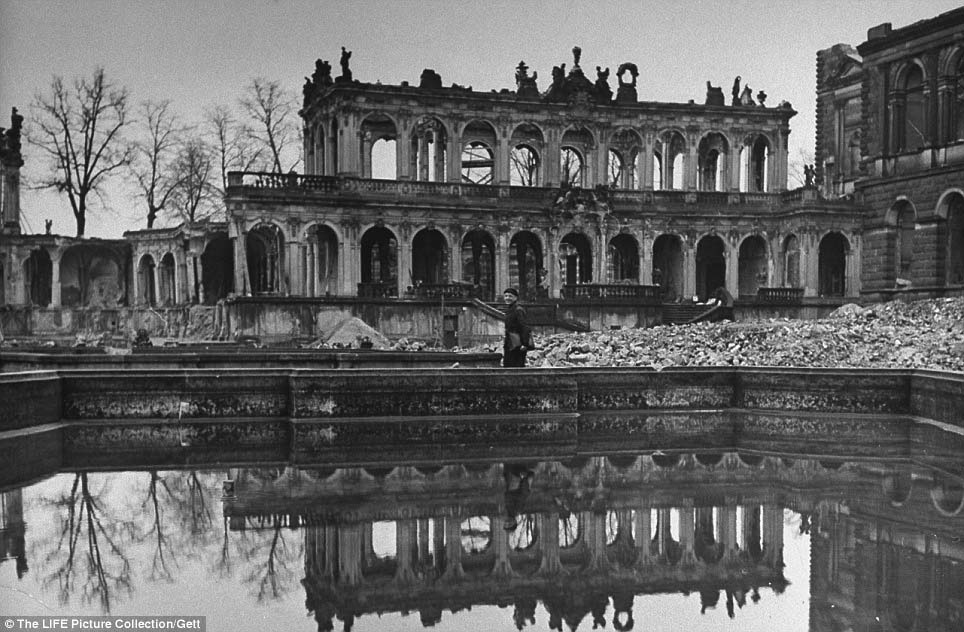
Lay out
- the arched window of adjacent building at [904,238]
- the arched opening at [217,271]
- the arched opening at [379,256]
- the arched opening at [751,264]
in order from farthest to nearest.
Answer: the arched opening at [751,264] < the arched opening at [379,256] < the arched opening at [217,271] < the arched window of adjacent building at [904,238]

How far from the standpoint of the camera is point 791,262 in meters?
42.8

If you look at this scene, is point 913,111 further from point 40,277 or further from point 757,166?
point 40,277

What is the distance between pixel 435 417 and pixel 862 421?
6.86 m

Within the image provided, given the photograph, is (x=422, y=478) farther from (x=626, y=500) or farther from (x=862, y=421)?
(x=862, y=421)

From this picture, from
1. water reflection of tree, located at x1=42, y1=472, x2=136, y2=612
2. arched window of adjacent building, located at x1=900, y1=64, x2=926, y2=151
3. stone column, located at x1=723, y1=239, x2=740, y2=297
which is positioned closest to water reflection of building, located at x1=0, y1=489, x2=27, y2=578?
water reflection of tree, located at x1=42, y1=472, x2=136, y2=612

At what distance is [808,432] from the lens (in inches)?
560

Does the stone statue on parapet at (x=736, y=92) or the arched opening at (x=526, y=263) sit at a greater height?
the stone statue on parapet at (x=736, y=92)

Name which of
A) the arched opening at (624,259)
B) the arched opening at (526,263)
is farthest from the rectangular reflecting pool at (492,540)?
the arched opening at (624,259)

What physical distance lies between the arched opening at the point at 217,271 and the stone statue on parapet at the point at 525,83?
14981 millimetres

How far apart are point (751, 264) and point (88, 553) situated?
41821mm

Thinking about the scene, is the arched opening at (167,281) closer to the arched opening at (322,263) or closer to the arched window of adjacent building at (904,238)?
the arched opening at (322,263)

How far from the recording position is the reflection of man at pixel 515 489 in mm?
8625

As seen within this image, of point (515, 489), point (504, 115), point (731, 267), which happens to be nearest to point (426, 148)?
point (504, 115)

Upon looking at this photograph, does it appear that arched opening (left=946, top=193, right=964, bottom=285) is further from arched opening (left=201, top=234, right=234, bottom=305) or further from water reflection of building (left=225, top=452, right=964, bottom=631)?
arched opening (left=201, top=234, right=234, bottom=305)
